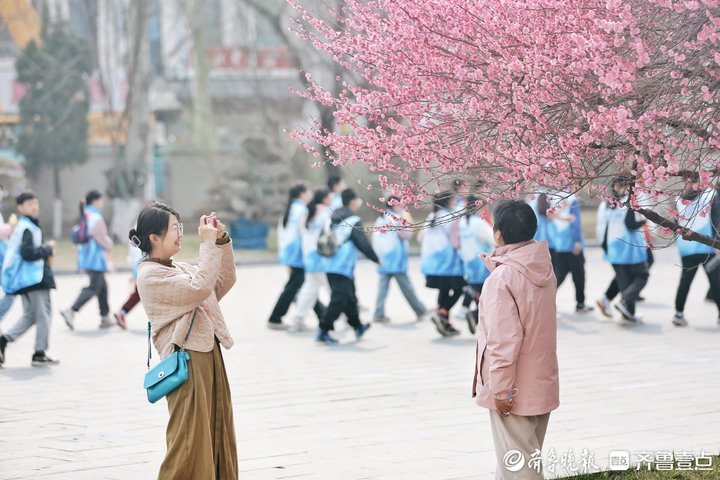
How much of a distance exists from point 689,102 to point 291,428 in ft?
12.5

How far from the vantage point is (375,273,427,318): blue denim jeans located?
14828 mm

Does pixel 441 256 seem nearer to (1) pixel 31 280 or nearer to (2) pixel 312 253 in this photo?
(2) pixel 312 253

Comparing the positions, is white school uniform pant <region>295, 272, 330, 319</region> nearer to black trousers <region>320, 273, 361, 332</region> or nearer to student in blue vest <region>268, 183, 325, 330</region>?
student in blue vest <region>268, 183, 325, 330</region>

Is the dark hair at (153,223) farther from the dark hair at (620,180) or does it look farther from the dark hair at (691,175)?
the dark hair at (691,175)

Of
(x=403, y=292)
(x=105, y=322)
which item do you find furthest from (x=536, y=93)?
(x=105, y=322)

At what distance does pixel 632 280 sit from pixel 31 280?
22.3 feet

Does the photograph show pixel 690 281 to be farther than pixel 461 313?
No

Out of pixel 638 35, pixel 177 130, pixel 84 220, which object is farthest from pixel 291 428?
pixel 177 130

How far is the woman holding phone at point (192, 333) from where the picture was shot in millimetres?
5492

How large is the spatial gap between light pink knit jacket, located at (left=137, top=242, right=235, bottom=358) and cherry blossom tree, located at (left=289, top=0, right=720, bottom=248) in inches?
45.4

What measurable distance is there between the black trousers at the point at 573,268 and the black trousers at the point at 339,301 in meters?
3.55

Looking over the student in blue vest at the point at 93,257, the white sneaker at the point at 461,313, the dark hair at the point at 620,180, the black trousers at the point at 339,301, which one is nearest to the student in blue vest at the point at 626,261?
the white sneaker at the point at 461,313

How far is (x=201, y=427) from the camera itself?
18.1ft

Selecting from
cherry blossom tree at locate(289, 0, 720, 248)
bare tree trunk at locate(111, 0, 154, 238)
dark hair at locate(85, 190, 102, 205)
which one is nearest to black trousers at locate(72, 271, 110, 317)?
dark hair at locate(85, 190, 102, 205)
